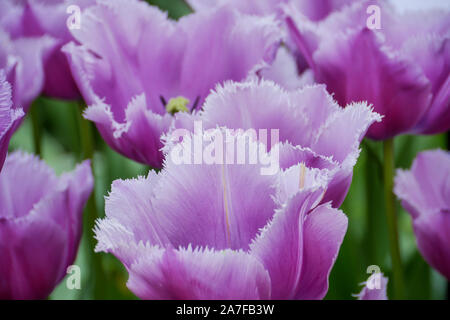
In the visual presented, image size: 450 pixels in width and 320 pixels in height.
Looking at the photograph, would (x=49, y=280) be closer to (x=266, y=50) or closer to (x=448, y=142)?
(x=266, y=50)

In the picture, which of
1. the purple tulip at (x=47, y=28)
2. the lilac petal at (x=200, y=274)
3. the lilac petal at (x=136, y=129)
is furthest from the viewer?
the purple tulip at (x=47, y=28)

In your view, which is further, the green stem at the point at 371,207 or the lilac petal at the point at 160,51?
the green stem at the point at 371,207

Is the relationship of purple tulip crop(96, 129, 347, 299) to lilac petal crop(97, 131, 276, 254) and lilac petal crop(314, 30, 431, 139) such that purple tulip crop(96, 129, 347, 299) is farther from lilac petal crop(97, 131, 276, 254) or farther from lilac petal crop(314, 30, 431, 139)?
lilac petal crop(314, 30, 431, 139)

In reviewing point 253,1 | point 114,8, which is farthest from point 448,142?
point 114,8

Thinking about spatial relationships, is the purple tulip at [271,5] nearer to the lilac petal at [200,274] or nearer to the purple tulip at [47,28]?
the purple tulip at [47,28]

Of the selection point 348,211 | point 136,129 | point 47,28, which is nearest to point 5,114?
point 136,129

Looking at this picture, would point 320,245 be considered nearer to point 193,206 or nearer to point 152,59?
point 193,206

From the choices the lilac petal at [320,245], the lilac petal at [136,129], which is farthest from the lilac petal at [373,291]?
the lilac petal at [136,129]
